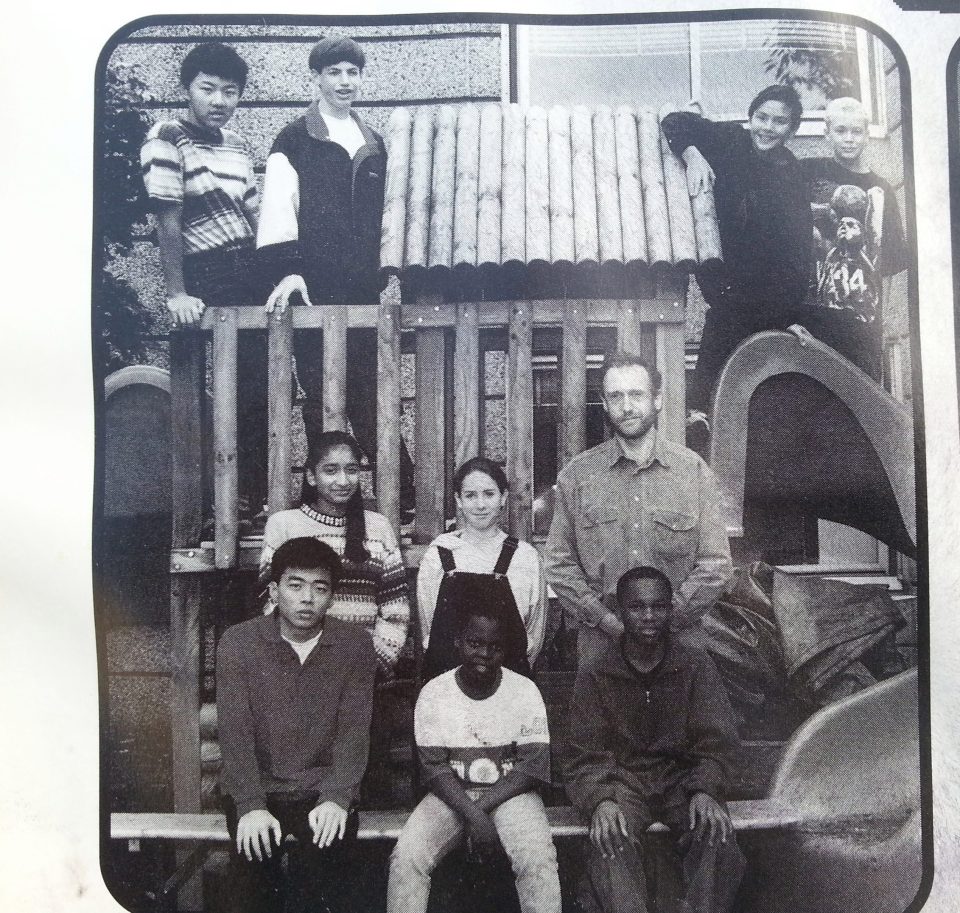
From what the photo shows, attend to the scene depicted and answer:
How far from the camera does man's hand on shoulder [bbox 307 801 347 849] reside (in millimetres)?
1267

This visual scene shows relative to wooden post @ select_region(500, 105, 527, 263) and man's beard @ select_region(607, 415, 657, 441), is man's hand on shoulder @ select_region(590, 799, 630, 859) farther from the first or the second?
wooden post @ select_region(500, 105, 527, 263)

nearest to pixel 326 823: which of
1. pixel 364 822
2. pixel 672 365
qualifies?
pixel 364 822

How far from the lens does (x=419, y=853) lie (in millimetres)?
1268

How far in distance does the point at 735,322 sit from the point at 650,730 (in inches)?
26.7

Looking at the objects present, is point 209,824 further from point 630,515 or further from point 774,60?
point 774,60

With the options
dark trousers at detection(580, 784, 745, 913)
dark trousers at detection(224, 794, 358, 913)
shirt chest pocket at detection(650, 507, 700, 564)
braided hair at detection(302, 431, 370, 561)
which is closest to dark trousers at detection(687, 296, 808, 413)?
shirt chest pocket at detection(650, 507, 700, 564)

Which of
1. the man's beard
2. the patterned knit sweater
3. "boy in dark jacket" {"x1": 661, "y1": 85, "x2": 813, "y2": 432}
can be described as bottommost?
the patterned knit sweater

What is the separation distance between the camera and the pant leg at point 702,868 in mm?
1266

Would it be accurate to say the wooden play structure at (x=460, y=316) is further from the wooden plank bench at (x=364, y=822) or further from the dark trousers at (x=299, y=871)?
the dark trousers at (x=299, y=871)

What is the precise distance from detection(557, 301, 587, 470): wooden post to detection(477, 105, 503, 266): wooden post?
17 cm

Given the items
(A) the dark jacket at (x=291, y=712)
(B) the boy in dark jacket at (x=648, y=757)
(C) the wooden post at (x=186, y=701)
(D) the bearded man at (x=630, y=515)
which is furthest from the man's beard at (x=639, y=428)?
(C) the wooden post at (x=186, y=701)

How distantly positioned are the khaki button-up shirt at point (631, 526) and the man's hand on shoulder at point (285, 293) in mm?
521

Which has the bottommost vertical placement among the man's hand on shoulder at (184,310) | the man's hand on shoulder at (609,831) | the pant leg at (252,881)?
the pant leg at (252,881)

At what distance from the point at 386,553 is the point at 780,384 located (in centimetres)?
71
